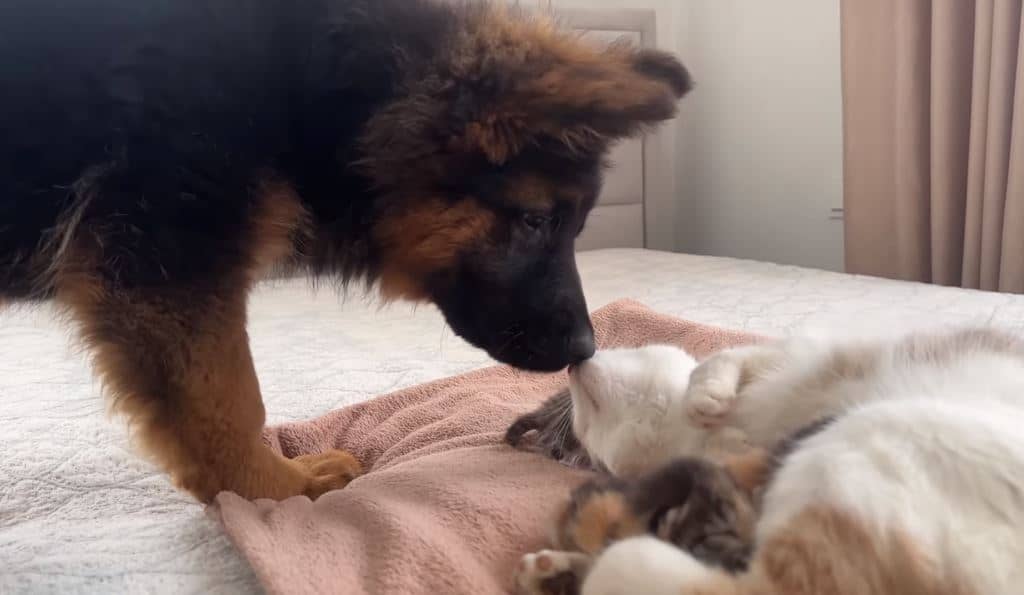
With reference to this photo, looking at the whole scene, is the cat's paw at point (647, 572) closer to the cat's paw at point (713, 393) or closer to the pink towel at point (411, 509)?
the pink towel at point (411, 509)

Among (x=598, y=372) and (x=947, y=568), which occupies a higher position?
(x=947, y=568)

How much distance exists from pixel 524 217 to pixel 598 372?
27 centimetres

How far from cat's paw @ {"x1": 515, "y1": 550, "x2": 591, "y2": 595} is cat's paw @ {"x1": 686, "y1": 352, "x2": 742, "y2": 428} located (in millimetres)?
446

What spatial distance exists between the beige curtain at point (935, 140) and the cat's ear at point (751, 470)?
228 cm

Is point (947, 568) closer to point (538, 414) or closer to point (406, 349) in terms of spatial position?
point (538, 414)

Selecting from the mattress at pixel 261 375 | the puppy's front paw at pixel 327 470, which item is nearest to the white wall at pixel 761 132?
the mattress at pixel 261 375

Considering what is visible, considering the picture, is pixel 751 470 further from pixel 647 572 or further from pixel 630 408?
pixel 630 408

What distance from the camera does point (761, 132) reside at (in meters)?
4.19

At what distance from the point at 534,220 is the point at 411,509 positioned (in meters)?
0.45

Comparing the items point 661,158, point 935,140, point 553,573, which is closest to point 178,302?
point 553,573

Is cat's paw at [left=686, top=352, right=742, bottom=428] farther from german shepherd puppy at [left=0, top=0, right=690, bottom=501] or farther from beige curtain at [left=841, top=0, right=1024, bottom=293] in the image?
beige curtain at [left=841, top=0, right=1024, bottom=293]

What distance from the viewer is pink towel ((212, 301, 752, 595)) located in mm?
917

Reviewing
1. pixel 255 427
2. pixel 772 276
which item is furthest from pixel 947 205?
pixel 255 427

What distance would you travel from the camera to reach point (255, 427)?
1.25 metres
